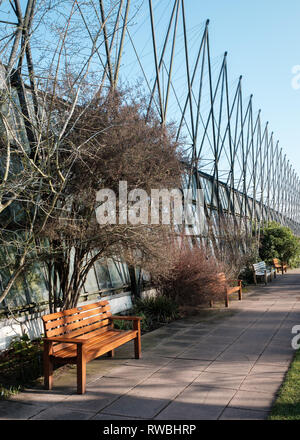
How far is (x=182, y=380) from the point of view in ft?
17.6

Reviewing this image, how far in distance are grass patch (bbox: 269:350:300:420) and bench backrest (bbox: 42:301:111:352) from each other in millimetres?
2811

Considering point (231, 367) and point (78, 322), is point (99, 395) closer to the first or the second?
point (78, 322)

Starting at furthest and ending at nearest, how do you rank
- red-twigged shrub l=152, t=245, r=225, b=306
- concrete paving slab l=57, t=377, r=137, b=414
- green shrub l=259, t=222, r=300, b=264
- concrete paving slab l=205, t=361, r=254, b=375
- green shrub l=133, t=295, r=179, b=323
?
1. green shrub l=259, t=222, r=300, b=264
2. red-twigged shrub l=152, t=245, r=225, b=306
3. green shrub l=133, t=295, r=179, b=323
4. concrete paving slab l=205, t=361, r=254, b=375
5. concrete paving slab l=57, t=377, r=137, b=414

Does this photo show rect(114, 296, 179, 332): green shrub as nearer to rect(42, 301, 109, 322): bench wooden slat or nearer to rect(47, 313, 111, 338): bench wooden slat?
rect(47, 313, 111, 338): bench wooden slat

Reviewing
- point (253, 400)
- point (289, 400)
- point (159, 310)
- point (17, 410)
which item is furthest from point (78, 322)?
point (159, 310)

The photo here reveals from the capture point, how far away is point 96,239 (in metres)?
6.81

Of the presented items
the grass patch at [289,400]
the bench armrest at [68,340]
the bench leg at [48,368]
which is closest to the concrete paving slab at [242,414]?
the grass patch at [289,400]

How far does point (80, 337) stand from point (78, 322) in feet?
0.80

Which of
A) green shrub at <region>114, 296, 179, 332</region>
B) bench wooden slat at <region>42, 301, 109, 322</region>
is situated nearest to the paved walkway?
green shrub at <region>114, 296, 179, 332</region>

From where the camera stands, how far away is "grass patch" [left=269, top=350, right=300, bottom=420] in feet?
13.1

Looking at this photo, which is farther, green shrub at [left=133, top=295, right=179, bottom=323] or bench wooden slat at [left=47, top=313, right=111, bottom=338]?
green shrub at [left=133, top=295, right=179, bottom=323]

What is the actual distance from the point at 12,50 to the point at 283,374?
18.0 feet

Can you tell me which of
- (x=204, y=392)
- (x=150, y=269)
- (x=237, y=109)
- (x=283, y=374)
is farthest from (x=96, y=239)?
(x=237, y=109)

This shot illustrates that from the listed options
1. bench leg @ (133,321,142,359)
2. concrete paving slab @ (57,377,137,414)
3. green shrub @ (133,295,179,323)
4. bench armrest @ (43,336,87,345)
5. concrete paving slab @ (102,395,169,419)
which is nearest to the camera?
concrete paving slab @ (102,395,169,419)
